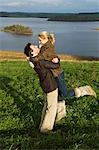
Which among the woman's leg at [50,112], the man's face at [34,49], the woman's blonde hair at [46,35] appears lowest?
the woman's leg at [50,112]

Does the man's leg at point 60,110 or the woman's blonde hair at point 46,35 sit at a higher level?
the woman's blonde hair at point 46,35

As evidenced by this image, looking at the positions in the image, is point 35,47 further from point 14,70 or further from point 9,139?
point 14,70

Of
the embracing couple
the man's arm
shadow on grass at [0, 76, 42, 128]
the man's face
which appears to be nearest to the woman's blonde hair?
the embracing couple

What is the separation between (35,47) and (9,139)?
1.77 m

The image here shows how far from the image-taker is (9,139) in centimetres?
766

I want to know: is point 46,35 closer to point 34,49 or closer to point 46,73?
point 34,49

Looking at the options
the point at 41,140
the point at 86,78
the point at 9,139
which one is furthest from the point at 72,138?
the point at 86,78

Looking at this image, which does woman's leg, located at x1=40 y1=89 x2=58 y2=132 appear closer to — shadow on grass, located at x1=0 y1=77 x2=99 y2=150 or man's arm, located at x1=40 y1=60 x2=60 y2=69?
shadow on grass, located at x1=0 y1=77 x2=99 y2=150

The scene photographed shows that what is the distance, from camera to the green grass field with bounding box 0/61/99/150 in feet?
24.7

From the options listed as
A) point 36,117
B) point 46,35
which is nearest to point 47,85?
point 46,35

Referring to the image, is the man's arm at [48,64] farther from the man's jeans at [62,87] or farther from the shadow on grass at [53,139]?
the shadow on grass at [53,139]

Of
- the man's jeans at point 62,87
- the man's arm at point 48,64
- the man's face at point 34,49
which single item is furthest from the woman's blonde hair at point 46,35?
the man's jeans at point 62,87

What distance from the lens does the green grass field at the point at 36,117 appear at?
7.53m

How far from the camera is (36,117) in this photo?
9.60 metres
